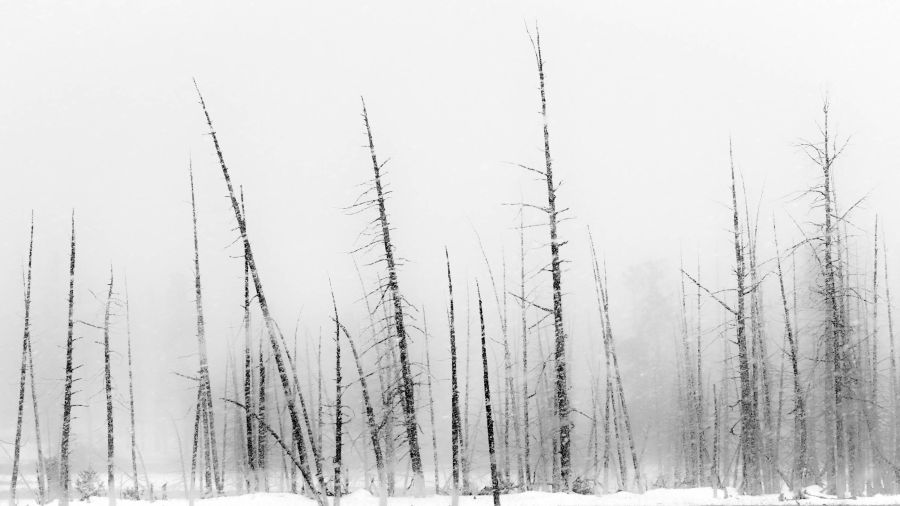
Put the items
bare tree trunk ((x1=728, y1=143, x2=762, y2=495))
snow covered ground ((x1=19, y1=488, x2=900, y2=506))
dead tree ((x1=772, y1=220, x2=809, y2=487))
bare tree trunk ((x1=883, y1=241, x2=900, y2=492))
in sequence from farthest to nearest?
bare tree trunk ((x1=883, y1=241, x2=900, y2=492))
bare tree trunk ((x1=728, y1=143, x2=762, y2=495))
dead tree ((x1=772, y1=220, x2=809, y2=487))
snow covered ground ((x1=19, y1=488, x2=900, y2=506))

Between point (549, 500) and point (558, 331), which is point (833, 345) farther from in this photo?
point (549, 500)

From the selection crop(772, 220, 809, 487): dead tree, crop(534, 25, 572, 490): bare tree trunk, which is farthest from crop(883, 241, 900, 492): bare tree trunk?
crop(534, 25, 572, 490): bare tree trunk

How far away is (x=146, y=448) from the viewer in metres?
71.1

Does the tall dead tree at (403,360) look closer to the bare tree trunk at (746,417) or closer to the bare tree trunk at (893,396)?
the bare tree trunk at (746,417)

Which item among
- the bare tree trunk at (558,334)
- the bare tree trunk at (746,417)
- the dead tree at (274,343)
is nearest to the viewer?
the dead tree at (274,343)

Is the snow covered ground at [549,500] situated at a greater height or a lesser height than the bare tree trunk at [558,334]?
lesser

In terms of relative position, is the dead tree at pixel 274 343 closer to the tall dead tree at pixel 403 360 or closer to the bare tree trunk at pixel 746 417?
the tall dead tree at pixel 403 360

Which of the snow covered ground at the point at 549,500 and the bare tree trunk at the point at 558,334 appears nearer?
the snow covered ground at the point at 549,500

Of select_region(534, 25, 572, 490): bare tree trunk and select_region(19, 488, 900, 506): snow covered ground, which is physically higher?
select_region(534, 25, 572, 490): bare tree trunk

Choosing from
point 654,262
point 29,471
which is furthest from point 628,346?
point 29,471

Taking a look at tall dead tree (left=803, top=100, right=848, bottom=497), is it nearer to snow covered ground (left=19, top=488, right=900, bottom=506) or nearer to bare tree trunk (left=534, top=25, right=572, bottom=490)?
snow covered ground (left=19, top=488, right=900, bottom=506)

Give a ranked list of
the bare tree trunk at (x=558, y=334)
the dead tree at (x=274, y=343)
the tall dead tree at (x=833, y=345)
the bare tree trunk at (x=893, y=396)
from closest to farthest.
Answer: the dead tree at (x=274, y=343), the bare tree trunk at (x=558, y=334), the tall dead tree at (x=833, y=345), the bare tree trunk at (x=893, y=396)

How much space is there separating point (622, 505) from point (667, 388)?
38.4 m

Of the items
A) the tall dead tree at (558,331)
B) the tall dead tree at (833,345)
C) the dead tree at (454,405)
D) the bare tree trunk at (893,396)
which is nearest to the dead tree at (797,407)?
the tall dead tree at (833,345)
